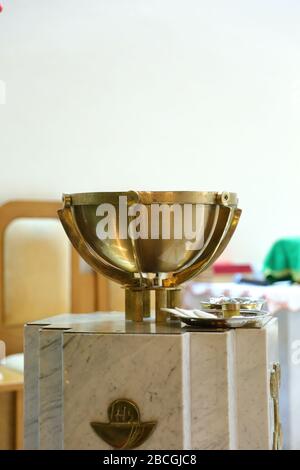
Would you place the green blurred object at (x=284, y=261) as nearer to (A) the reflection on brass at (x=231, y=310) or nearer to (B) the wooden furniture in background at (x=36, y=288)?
(B) the wooden furniture in background at (x=36, y=288)

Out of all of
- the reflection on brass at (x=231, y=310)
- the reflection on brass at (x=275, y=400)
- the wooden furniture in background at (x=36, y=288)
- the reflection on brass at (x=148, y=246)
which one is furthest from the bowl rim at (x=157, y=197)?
the wooden furniture in background at (x=36, y=288)

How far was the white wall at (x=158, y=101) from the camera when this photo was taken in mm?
2754

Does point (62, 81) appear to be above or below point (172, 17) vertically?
below

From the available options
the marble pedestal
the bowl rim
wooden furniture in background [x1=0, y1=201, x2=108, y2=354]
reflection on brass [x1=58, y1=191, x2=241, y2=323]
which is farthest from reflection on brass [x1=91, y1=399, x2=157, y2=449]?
Answer: wooden furniture in background [x1=0, y1=201, x2=108, y2=354]

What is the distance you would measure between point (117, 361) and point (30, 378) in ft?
0.68

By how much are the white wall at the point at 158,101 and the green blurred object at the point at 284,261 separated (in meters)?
0.42

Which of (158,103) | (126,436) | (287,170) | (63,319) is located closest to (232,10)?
(158,103)

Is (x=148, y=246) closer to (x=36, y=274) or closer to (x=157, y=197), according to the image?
(x=157, y=197)

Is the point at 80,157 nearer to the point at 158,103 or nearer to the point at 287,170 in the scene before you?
the point at 158,103

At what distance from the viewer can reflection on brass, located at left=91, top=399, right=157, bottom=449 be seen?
99cm

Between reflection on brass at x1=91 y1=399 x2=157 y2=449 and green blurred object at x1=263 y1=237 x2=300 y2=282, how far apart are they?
178 centimetres

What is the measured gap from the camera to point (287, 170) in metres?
3.20

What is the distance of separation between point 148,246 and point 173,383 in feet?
0.74

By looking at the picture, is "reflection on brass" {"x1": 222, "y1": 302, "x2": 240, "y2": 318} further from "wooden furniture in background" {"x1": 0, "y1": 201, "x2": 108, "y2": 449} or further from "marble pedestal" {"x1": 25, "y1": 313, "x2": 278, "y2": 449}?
"wooden furniture in background" {"x1": 0, "y1": 201, "x2": 108, "y2": 449}
